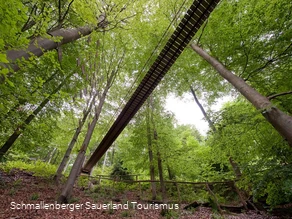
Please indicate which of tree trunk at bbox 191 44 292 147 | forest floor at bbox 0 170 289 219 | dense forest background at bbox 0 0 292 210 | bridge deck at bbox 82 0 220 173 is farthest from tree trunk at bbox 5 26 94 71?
tree trunk at bbox 191 44 292 147

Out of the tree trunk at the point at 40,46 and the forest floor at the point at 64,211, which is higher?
the tree trunk at the point at 40,46

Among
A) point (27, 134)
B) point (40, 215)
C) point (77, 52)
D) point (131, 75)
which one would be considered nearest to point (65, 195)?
point (40, 215)

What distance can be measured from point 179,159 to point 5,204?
17.5ft

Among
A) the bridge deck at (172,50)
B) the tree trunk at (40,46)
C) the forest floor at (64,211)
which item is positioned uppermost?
the bridge deck at (172,50)

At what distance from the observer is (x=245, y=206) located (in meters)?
4.65

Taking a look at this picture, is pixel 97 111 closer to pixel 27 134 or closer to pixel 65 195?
pixel 27 134

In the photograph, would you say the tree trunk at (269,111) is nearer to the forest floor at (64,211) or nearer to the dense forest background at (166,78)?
the dense forest background at (166,78)

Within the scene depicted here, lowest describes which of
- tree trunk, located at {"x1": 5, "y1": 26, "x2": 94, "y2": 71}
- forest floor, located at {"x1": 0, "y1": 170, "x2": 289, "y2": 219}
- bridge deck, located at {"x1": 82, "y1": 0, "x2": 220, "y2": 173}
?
forest floor, located at {"x1": 0, "y1": 170, "x2": 289, "y2": 219}

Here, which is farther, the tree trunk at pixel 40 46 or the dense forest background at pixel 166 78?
the dense forest background at pixel 166 78

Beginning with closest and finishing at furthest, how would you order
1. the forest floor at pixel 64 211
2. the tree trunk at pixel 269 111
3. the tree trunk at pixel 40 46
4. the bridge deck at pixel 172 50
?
1. the tree trunk at pixel 40 46
2. the tree trunk at pixel 269 111
3. the forest floor at pixel 64 211
4. the bridge deck at pixel 172 50

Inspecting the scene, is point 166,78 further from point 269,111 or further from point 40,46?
point 40,46

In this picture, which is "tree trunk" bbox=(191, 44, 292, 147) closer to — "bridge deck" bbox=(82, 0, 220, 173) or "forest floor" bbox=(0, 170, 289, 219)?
"bridge deck" bbox=(82, 0, 220, 173)

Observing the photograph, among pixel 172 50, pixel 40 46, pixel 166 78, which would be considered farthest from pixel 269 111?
pixel 166 78

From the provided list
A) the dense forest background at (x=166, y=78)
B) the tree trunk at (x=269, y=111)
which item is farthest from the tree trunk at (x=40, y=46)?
the tree trunk at (x=269, y=111)
